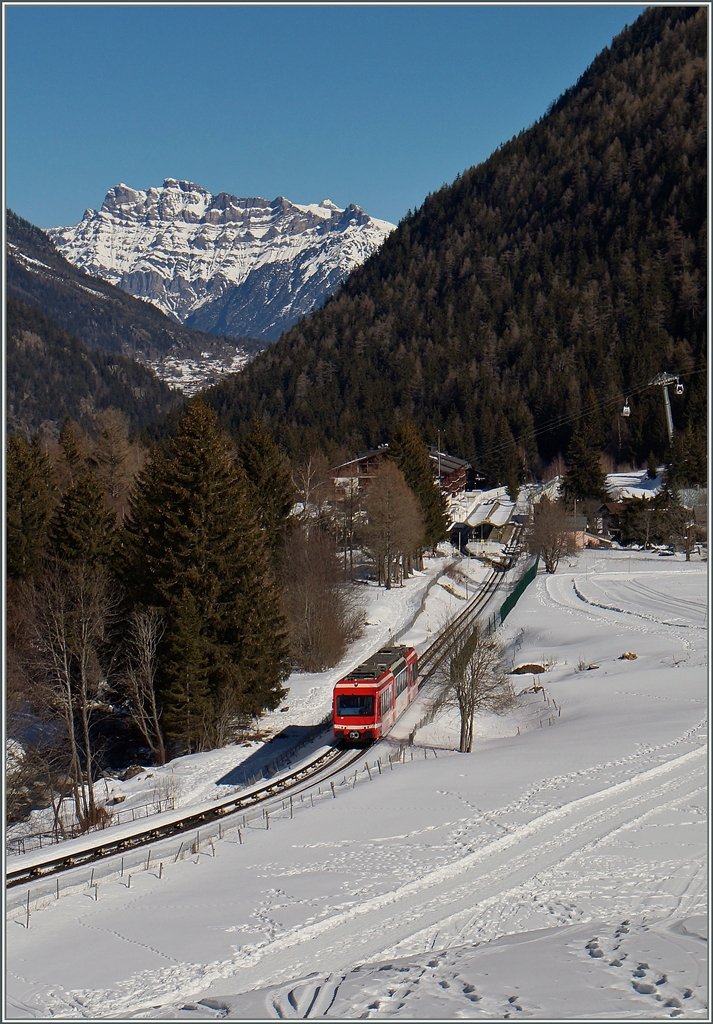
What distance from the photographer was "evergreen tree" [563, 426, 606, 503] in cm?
9100

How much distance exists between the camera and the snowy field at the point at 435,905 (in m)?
10.0

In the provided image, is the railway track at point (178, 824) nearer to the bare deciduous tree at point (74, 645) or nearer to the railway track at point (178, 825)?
the railway track at point (178, 825)

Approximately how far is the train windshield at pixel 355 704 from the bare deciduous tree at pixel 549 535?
46433mm

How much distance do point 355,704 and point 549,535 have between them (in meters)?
47.0

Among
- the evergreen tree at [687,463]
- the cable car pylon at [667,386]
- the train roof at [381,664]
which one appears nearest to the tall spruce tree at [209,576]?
the train roof at [381,664]

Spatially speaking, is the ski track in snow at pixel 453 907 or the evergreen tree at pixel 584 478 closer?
the ski track in snow at pixel 453 907

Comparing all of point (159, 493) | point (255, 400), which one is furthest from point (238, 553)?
point (255, 400)

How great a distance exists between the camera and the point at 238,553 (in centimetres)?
3478

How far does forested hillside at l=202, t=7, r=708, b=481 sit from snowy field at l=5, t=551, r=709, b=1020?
291 feet

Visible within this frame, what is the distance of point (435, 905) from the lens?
14469 mm

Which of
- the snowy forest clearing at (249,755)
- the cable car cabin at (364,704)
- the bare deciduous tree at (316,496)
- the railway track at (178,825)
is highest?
the bare deciduous tree at (316,496)

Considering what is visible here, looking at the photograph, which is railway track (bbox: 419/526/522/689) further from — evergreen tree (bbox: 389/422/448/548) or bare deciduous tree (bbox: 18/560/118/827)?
bare deciduous tree (bbox: 18/560/118/827)

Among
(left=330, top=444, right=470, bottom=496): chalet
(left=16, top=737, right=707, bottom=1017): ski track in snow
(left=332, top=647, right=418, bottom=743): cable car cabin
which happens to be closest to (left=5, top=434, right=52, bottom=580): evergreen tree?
(left=332, top=647, right=418, bottom=743): cable car cabin

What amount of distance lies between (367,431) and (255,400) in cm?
3672
